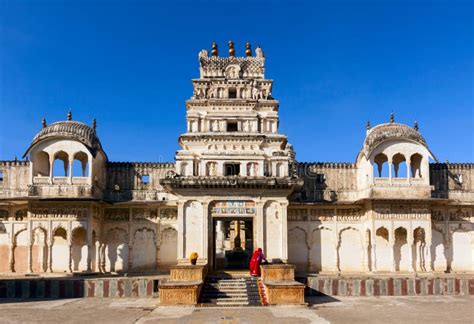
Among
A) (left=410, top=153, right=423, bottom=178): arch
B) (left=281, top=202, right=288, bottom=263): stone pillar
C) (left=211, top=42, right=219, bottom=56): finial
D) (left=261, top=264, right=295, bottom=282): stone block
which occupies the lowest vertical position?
(left=261, top=264, right=295, bottom=282): stone block

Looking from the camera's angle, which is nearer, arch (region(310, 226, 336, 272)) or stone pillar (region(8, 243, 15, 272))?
stone pillar (region(8, 243, 15, 272))

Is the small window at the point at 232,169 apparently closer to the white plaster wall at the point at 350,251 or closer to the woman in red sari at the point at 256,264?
the woman in red sari at the point at 256,264

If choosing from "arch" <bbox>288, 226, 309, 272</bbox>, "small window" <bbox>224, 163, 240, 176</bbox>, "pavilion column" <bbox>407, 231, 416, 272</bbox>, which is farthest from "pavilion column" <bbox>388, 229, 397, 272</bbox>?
"small window" <bbox>224, 163, 240, 176</bbox>

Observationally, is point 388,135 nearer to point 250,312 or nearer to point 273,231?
point 273,231

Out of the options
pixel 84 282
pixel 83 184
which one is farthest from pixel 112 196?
pixel 84 282

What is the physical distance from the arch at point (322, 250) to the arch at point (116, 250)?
11.0 m

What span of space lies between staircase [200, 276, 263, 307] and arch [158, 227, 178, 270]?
7751 millimetres

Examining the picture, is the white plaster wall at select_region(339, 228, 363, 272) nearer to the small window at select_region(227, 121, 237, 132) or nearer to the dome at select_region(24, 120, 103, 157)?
the small window at select_region(227, 121, 237, 132)

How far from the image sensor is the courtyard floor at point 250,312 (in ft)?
52.1

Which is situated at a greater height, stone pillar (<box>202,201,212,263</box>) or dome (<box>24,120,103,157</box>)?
dome (<box>24,120,103,157</box>)

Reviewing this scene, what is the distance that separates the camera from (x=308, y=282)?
2294cm

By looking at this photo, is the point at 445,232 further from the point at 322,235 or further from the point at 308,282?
the point at 308,282

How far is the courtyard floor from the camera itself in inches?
626

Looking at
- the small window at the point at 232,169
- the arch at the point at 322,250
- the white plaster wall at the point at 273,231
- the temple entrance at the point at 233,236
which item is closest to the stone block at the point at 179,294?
the white plaster wall at the point at 273,231
